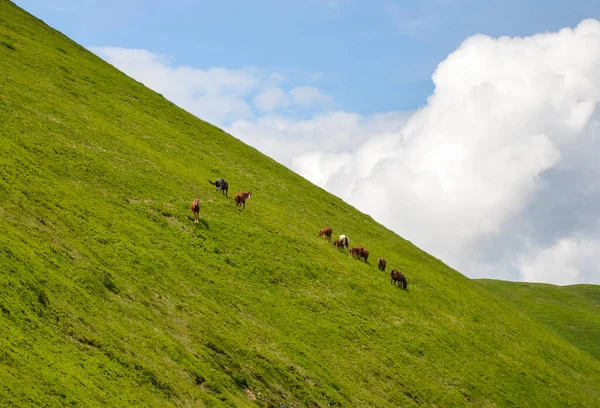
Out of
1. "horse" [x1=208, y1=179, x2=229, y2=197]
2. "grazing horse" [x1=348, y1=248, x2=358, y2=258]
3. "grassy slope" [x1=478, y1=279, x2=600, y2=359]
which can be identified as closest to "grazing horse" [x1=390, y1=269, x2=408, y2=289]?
"grazing horse" [x1=348, y1=248, x2=358, y2=258]

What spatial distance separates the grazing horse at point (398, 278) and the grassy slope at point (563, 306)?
43699mm

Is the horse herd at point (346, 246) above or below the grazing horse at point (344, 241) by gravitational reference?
below

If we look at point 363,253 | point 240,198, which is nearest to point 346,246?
point 363,253

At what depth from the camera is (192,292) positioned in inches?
1463

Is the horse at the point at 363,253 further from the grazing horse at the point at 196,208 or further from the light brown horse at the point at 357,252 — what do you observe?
the grazing horse at the point at 196,208

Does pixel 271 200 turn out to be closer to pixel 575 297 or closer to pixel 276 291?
pixel 276 291

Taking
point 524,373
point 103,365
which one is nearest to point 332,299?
point 524,373

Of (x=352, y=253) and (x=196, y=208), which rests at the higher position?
(x=352, y=253)

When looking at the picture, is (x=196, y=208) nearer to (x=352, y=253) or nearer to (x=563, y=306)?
(x=352, y=253)

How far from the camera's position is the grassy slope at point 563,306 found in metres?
91.4

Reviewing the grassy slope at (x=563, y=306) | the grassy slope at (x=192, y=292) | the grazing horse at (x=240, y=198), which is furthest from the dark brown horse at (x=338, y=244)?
the grassy slope at (x=563, y=306)

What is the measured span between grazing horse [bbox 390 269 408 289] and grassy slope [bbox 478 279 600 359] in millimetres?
43699

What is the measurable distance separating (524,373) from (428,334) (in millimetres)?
10712

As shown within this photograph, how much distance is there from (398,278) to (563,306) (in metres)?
59.9
